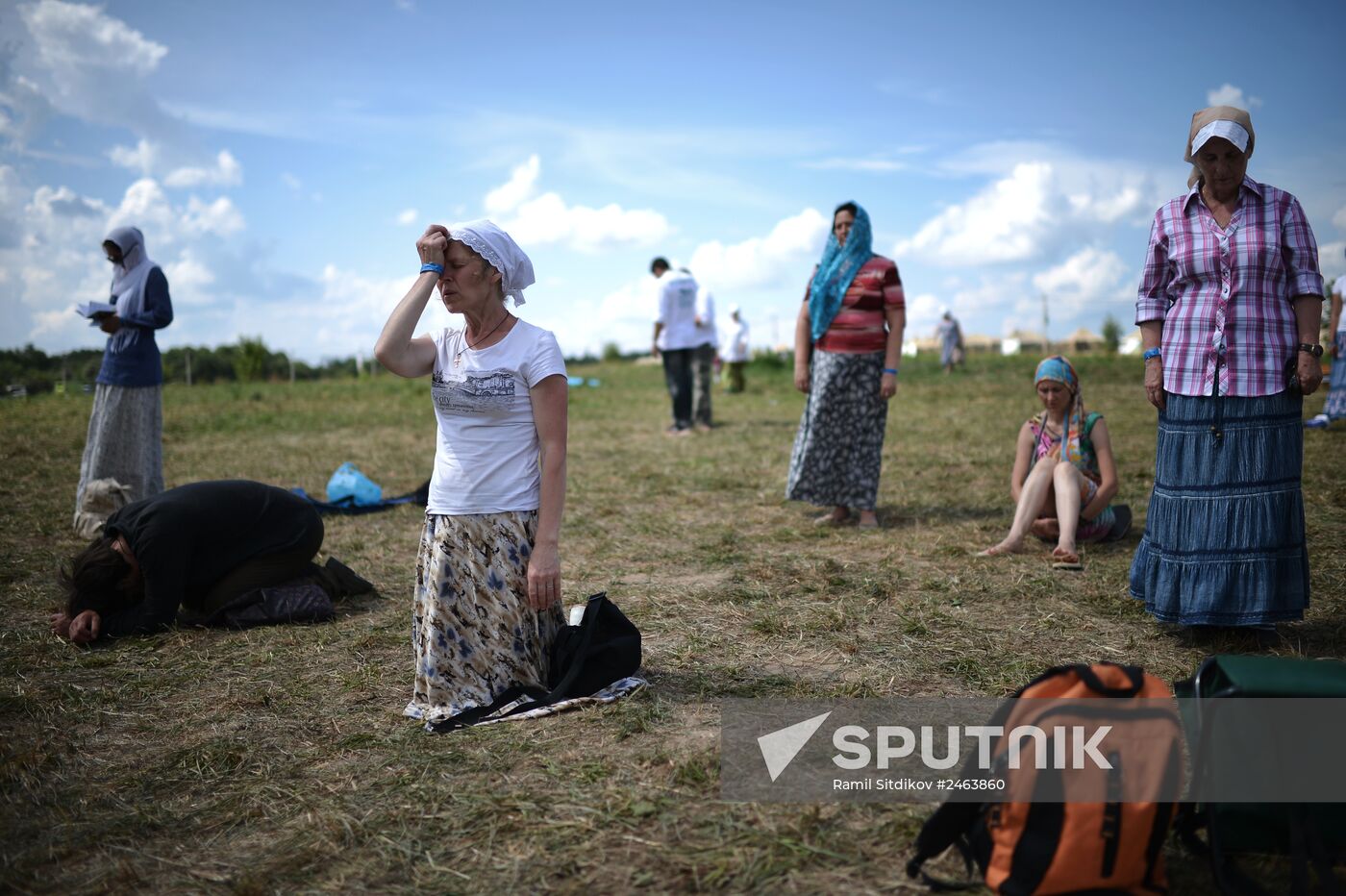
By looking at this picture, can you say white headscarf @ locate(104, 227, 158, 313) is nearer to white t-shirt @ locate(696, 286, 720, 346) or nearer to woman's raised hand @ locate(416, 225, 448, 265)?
woman's raised hand @ locate(416, 225, 448, 265)

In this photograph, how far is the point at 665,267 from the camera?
13.1 meters

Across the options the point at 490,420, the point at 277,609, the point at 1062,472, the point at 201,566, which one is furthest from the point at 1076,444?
the point at 201,566

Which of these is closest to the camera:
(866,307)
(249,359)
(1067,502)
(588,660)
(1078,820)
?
(1078,820)

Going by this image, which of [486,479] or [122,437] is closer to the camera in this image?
[486,479]

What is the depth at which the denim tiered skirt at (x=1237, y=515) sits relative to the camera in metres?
3.95

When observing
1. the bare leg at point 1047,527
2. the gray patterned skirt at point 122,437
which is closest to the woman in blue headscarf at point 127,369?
the gray patterned skirt at point 122,437

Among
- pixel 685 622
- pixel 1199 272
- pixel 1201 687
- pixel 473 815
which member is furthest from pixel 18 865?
pixel 1199 272

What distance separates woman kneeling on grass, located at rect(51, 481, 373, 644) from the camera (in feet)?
14.7

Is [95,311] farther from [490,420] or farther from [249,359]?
[249,359]

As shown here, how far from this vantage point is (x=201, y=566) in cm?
475

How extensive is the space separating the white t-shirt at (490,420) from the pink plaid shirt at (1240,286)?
8.96 feet

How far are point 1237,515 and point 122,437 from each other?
736 centimetres

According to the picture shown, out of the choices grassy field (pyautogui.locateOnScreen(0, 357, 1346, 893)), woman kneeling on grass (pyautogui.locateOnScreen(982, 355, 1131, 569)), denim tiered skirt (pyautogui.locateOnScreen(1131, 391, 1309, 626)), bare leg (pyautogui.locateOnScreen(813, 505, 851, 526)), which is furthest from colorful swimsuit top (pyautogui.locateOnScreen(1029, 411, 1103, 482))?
denim tiered skirt (pyautogui.locateOnScreen(1131, 391, 1309, 626))

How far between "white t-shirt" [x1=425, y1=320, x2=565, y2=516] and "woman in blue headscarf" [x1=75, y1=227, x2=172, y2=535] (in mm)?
4819
